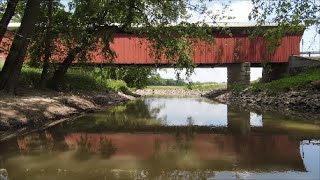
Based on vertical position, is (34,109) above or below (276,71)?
below

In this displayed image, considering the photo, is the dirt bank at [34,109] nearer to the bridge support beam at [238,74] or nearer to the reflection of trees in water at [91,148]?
the reflection of trees in water at [91,148]

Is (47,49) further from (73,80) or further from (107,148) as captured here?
(107,148)

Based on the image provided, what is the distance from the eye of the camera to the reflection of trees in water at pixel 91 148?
987 cm

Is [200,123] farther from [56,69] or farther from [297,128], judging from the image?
[56,69]

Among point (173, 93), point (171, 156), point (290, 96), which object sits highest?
point (290, 96)

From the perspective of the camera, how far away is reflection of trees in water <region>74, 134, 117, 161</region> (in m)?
9.87

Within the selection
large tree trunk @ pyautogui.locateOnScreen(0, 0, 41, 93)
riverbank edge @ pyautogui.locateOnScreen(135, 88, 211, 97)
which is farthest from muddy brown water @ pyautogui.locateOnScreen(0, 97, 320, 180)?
riverbank edge @ pyautogui.locateOnScreen(135, 88, 211, 97)

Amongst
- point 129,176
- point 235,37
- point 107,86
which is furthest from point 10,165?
point 235,37

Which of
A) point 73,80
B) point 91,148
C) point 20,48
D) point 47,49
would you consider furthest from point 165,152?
point 73,80

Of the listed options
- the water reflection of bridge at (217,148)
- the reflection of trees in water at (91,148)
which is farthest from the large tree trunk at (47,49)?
the reflection of trees in water at (91,148)

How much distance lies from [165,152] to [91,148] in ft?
6.41

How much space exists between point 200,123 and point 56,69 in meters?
12.8

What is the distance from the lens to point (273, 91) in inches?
1138

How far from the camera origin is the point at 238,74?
1703 inches
